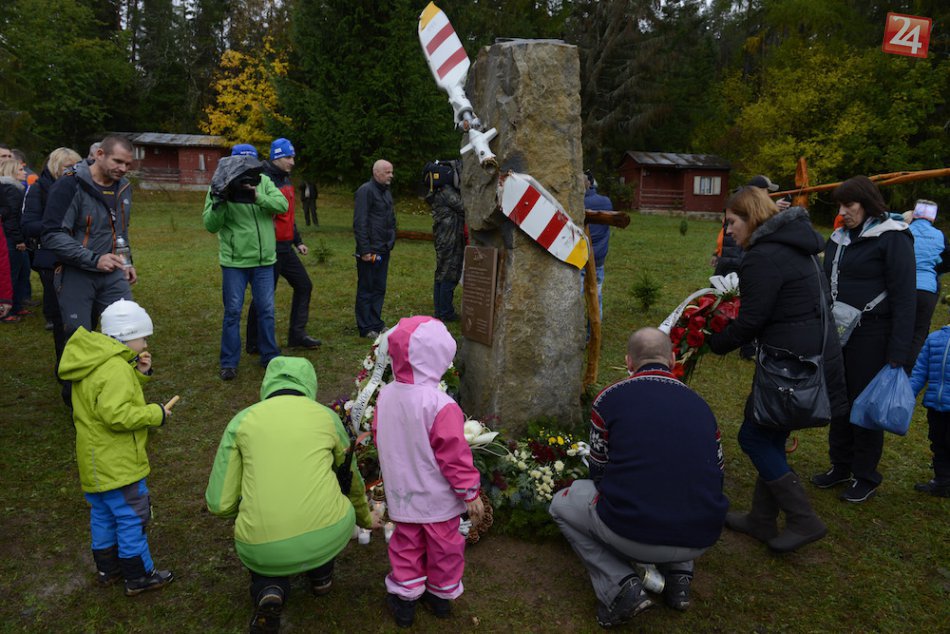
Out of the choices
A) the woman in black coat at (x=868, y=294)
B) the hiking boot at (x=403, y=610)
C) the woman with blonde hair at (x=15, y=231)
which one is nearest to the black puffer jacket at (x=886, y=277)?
the woman in black coat at (x=868, y=294)

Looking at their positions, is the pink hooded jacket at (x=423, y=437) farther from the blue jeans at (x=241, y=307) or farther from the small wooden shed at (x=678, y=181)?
the small wooden shed at (x=678, y=181)

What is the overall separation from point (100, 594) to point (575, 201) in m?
3.53

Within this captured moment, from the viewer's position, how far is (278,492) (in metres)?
2.73

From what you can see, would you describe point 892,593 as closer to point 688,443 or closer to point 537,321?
point 688,443

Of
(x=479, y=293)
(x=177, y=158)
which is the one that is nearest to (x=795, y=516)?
(x=479, y=293)

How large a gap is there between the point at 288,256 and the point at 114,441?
4.16 meters

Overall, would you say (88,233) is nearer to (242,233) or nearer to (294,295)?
(242,233)

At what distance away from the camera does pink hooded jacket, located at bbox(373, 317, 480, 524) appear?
2.90 m

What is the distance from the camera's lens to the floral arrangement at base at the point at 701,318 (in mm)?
4184

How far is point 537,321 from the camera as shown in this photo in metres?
4.32

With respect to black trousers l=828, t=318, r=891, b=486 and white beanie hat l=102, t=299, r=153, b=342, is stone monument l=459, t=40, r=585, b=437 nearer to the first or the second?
black trousers l=828, t=318, r=891, b=486

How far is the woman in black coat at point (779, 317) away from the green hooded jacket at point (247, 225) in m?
4.14

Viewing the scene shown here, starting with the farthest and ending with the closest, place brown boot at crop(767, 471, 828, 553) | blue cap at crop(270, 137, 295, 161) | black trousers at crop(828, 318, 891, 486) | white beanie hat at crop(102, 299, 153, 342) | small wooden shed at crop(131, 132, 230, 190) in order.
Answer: small wooden shed at crop(131, 132, 230, 190)
blue cap at crop(270, 137, 295, 161)
black trousers at crop(828, 318, 891, 486)
brown boot at crop(767, 471, 828, 553)
white beanie hat at crop(102, 299, 153, 342)

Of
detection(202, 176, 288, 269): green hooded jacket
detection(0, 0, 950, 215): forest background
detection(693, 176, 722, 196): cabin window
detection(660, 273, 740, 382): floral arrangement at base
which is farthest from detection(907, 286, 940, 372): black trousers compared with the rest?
detection(693, 176, 722, 196): cabin window
